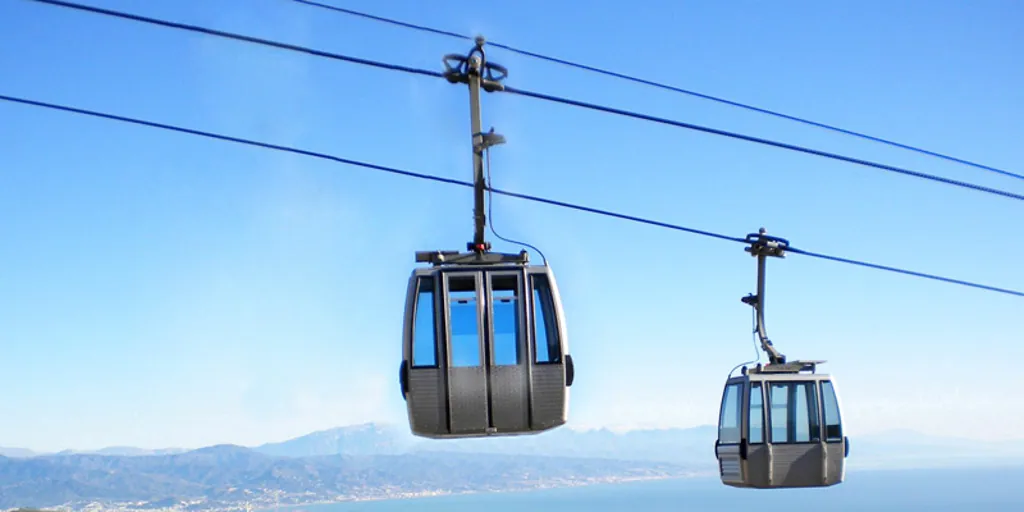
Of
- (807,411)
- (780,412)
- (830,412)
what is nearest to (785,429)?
(780,412)

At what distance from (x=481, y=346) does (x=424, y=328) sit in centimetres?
81

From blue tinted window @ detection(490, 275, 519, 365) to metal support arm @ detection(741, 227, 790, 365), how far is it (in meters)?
8.21

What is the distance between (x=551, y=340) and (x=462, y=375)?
130 cm

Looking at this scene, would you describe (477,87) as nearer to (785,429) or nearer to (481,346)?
(481,346)

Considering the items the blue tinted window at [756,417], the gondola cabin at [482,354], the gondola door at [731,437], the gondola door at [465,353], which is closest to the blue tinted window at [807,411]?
the blue tinted window at [756,417]

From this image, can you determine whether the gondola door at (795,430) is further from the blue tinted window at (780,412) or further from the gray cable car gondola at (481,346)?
the gray cable car gondola at (481,346)

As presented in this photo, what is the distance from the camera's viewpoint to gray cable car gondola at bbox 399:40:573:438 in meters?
13.2

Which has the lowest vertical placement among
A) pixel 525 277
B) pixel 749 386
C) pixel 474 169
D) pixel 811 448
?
pixel 811 448

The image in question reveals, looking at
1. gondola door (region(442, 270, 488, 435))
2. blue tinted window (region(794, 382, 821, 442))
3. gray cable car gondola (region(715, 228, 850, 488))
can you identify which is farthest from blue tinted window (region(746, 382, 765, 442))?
gondola door (region(442, 270, 488, 435))

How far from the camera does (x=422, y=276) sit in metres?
13.6

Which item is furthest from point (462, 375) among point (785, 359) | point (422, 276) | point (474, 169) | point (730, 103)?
point (785, 359)

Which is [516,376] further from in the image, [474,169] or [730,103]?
[730,103]

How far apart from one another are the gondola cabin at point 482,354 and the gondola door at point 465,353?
1cm

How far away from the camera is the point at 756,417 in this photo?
1956 centimetres
